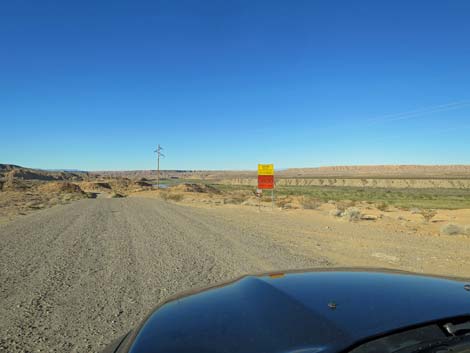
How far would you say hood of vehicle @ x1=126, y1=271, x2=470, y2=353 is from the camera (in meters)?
1.81

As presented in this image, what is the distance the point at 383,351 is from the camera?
5.48 feet

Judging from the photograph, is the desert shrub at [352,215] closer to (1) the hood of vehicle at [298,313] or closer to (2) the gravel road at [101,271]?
(2) the gravel road at [101,271]

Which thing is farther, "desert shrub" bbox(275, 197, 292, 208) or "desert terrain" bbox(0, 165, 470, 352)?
"desert shrub" bbox(275, 197, 292, 208)

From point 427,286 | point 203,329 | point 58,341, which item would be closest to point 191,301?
point 203,329

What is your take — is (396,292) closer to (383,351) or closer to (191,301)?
(383,351)

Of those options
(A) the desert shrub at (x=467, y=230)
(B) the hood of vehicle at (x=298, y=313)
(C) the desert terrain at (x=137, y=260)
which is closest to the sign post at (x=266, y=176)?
(C) the desert terrain at (x=137, y=260)

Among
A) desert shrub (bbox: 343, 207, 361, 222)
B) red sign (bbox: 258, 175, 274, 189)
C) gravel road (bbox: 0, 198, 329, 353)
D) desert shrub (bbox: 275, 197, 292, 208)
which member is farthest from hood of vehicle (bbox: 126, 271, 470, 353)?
desert shrub (bbox: 275, 197, 292, 208)

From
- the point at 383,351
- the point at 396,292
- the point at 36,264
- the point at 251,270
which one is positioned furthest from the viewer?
the point at 36,264

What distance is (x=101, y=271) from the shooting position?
843 cm

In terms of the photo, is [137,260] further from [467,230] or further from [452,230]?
[467,230]

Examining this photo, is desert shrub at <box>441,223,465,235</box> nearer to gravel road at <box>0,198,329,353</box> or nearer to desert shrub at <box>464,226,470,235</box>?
desert shrub at <box>464,226,470,235</box>

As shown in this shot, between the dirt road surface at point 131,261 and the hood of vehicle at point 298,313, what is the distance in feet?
9.21

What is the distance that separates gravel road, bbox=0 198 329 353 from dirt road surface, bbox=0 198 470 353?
0.02 meters

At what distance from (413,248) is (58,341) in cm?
1119
